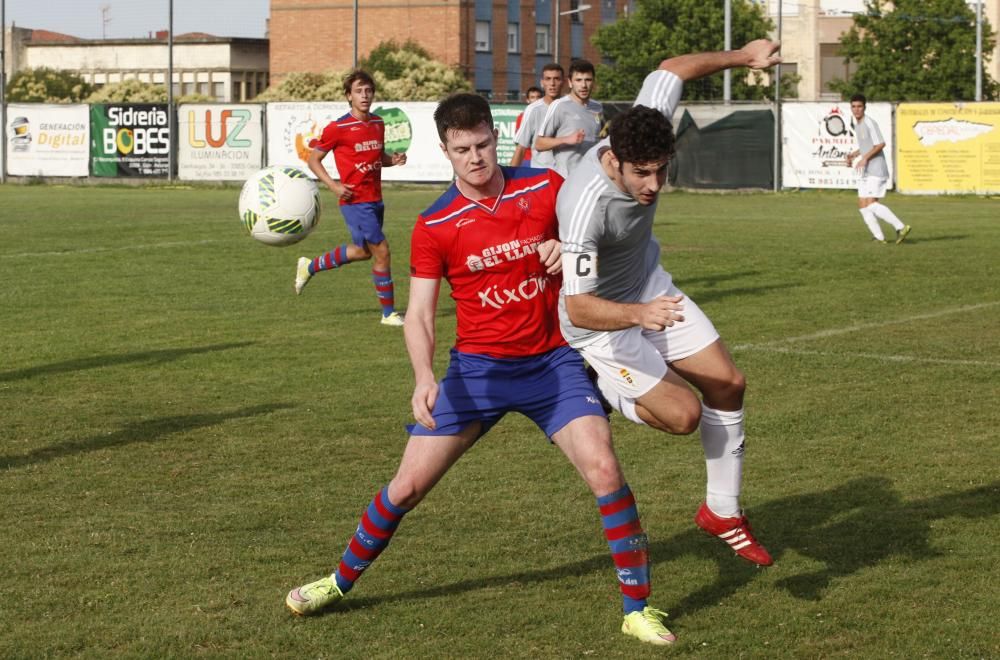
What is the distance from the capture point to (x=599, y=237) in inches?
216

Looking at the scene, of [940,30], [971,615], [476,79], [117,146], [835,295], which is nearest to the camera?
[971,615]

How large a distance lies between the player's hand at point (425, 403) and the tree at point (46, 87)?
7516cm

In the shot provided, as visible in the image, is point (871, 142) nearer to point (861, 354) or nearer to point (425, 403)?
point (861, 354)

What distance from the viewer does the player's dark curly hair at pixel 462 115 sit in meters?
5.35

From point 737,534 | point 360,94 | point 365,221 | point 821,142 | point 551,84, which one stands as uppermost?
point 821,142

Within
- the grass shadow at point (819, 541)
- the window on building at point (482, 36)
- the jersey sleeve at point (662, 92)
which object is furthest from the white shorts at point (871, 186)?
the window on building at point (482, 36)

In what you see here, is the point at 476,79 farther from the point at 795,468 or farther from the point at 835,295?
the point at 795,468

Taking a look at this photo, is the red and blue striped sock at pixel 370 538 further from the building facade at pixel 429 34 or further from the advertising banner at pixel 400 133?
the building facade at pixel 429 34

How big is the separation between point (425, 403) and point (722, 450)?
5.19 ft

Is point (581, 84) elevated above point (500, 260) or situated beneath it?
elevated above

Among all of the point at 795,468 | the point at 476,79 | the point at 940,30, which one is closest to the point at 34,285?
the point at 795,468

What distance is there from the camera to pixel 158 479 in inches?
308

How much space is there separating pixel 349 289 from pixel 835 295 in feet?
A: 17.5

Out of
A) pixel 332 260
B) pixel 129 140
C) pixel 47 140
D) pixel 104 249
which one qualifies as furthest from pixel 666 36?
pixel 332 260
